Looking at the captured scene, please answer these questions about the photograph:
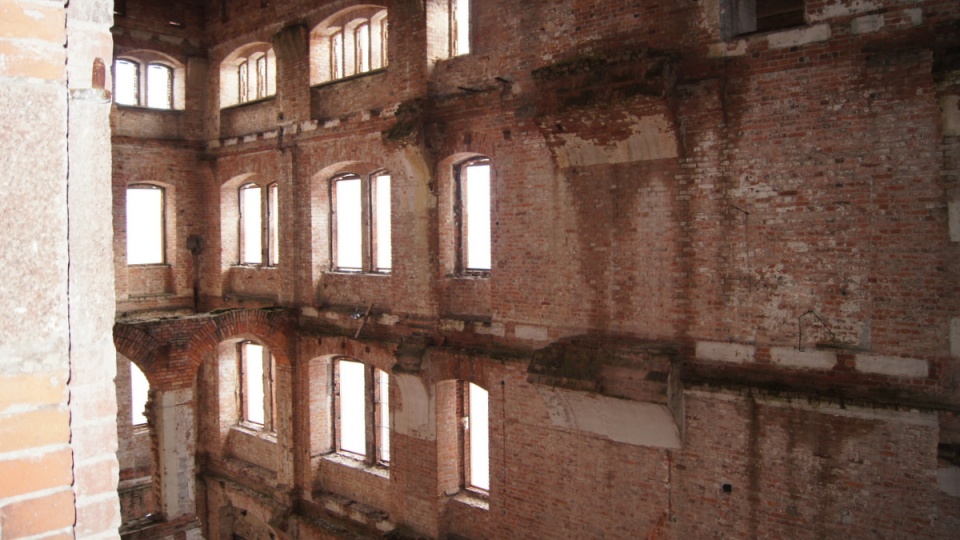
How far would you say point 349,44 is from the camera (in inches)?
505

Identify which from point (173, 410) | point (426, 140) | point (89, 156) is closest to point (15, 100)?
point (89, 156)

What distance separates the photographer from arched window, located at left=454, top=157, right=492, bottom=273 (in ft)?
35.2

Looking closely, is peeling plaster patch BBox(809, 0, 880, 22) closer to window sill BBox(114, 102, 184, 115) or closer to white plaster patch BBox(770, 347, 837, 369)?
white plaster patch BBox(770, 347, 837, 369)

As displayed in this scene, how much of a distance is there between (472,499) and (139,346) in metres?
5.67

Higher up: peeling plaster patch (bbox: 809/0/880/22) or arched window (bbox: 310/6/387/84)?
arched window (bbox: 310/6/387/84)

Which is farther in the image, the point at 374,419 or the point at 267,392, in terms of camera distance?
the point at 267,392

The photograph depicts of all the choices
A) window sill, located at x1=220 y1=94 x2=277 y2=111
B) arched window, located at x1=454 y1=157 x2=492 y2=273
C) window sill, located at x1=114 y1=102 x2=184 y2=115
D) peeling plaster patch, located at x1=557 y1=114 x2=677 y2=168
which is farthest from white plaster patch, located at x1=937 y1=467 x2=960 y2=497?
window sill, located at x1=114 y1=102 x2=184 y2=115

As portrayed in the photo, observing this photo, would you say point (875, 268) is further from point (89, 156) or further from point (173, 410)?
point (173, 410)

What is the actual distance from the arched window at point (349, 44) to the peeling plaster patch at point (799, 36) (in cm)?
667

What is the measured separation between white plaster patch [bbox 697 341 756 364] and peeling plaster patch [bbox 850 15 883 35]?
3416mm

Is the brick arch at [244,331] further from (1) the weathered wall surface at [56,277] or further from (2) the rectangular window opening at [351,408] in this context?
(1) the weathered wall surface at [56,277]

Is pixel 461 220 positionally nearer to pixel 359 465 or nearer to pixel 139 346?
pixel 359 465

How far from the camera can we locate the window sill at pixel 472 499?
10623 millimetres

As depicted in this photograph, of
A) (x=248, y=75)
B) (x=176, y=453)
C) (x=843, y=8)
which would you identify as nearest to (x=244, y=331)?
(x=176, y=453)
